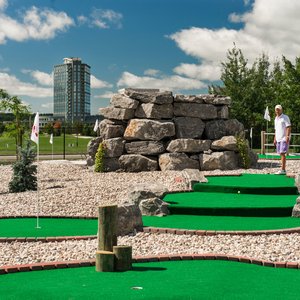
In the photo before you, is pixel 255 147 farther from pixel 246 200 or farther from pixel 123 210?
pixel 123 210

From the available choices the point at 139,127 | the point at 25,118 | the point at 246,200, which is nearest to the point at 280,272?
the point at 246,200

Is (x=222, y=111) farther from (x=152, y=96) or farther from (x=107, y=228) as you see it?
(x=107, y=228)

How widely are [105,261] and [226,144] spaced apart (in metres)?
10.5

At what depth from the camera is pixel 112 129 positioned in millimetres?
15617

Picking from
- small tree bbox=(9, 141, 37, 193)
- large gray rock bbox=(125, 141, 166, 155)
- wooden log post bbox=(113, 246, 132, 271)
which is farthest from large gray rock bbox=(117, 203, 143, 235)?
large gray rock bbox=(125, 141, 166, 155)

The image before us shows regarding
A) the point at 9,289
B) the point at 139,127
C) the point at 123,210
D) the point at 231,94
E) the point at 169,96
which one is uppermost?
the point at 231,94

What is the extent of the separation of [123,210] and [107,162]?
8.22 metres

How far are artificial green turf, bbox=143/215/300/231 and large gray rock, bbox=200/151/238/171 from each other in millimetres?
6565

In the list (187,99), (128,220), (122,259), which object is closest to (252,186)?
(128,220)

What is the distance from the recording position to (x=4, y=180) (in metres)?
14.7

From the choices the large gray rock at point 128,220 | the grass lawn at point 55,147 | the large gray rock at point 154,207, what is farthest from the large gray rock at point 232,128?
the grass lawn at point 55,147

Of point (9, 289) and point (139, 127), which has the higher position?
point (139, 127)

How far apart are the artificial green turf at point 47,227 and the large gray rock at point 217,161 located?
7.04 metres

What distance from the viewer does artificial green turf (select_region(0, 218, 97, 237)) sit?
292 inches
